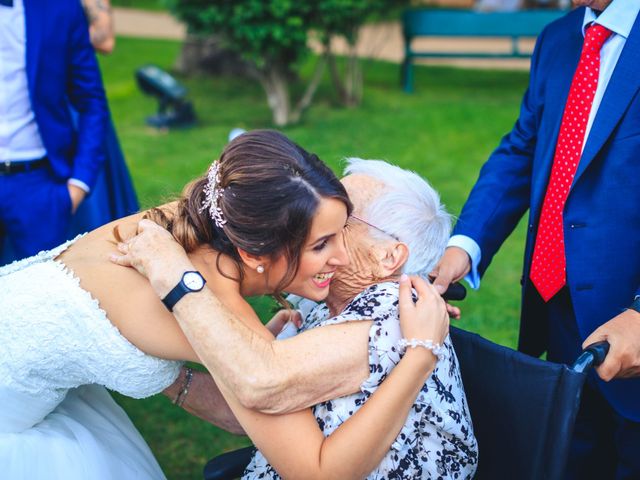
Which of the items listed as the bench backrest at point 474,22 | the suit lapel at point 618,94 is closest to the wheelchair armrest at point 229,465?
the suit lapel at point 618,94

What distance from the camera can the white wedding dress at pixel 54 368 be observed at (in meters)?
2.14

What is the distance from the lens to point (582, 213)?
2367mm

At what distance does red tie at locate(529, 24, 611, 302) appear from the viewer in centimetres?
242

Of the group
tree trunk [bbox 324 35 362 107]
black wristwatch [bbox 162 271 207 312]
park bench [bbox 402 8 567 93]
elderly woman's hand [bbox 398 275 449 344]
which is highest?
black wristwatch [bbox 162 271 207 312]

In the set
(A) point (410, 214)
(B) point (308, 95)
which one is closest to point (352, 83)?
(B) point (308, 95)

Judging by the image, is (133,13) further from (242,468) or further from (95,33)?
(242,468)

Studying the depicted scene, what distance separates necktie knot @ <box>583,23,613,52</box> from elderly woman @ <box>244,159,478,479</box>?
2.22 feet

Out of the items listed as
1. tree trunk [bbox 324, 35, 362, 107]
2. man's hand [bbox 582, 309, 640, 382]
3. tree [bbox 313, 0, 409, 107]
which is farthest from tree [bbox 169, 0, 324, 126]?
man's hand [bbox 582, 309, 640, 382]

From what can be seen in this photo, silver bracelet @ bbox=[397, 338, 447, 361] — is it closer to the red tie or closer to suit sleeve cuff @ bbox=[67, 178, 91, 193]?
the red tie

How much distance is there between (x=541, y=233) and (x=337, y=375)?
3.42 feet

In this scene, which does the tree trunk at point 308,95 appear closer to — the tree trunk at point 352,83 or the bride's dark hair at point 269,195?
the tree trunk at point 352,83

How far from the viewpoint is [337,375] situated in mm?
1922

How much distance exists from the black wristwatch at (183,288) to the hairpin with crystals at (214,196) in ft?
0.57

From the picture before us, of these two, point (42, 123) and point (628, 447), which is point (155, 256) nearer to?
point (628, 447)
